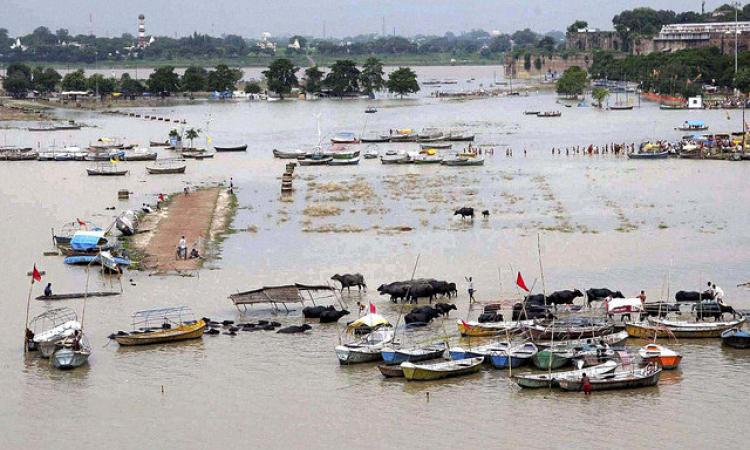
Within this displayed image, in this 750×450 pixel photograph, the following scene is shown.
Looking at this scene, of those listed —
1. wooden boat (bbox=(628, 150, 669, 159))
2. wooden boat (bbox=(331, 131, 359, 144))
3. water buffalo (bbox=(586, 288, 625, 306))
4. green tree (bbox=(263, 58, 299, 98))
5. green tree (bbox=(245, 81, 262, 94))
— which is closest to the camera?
water buffalo (bbox=(586, 288, 625, 306))

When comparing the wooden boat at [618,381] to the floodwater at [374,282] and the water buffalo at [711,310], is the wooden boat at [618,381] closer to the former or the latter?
the floodwater at [374,282]

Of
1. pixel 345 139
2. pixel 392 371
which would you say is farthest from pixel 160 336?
pixel 345 139

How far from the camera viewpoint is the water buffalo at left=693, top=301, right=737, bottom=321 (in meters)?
29.4

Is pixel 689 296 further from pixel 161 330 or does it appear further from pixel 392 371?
pixel 161 330

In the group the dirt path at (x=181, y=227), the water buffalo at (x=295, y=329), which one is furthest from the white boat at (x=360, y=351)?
the dirt path at (x=181, y=227)

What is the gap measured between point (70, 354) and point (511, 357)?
346 inches

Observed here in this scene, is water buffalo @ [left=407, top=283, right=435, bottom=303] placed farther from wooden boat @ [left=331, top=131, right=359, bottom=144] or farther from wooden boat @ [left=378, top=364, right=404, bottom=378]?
wooden boat @ [left=331, top=131, right=359, bottom=144]

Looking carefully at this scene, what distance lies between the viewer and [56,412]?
80.3 feet

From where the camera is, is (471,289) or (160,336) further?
(471,289)

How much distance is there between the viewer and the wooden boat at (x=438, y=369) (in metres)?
25.6

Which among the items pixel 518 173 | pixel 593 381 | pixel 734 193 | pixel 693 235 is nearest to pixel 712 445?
pixel 593 381

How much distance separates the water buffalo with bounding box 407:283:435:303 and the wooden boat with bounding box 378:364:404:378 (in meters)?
6.06

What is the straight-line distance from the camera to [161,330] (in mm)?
28766

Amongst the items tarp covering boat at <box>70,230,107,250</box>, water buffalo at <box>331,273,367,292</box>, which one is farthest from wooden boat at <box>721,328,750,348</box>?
tarp covering boat at <box>70,230,107,250</box>
